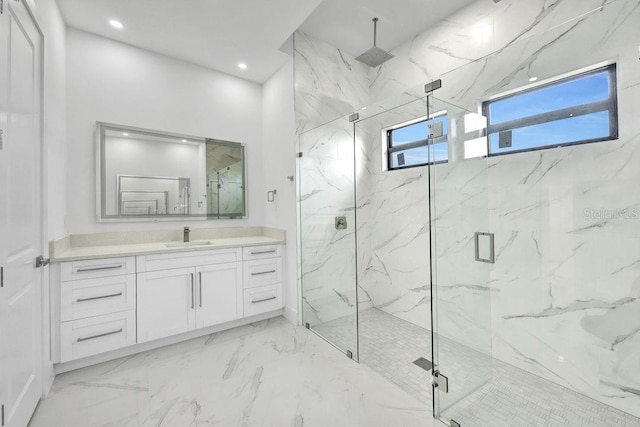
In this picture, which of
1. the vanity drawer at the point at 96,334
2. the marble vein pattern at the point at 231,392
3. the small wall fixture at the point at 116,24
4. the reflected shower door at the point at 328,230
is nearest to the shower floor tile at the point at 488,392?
the marble vein pattern at the point at 231,392

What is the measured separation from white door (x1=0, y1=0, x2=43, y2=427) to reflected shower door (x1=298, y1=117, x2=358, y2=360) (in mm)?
1955

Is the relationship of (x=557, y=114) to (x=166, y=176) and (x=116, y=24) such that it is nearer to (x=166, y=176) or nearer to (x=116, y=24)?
(x=166, y=176)

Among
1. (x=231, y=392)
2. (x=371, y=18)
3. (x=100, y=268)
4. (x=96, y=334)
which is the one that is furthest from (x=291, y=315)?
(x=371, y=18)

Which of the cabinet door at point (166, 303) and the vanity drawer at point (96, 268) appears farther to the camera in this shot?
the cabinet door at point (166, 303)

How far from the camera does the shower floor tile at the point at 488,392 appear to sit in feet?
4.97

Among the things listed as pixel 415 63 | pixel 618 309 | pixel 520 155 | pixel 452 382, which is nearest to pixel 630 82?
pixel 520 155

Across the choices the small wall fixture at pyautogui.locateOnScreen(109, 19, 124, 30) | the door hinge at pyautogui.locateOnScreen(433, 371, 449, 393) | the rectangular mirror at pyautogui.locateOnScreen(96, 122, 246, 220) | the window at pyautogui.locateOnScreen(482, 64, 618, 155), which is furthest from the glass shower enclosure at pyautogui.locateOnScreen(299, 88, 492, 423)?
the small wall fixture at pyautogui.locateOnScreen(109, 19, 124, 30)

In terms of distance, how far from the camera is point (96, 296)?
2098mm

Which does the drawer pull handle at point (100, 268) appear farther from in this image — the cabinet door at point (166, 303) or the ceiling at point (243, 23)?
the ceiling at point (243, 23)

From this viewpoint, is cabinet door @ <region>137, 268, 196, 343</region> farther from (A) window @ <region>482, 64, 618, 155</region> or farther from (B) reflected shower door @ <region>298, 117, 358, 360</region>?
(A) window @ <region>482, 64, 618, 155</region>

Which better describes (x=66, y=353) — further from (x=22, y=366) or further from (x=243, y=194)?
(x=243, y=194)

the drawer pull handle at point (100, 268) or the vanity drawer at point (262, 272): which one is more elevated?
the drawer pull handle at point (100, 268)

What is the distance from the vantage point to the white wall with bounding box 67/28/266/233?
8.05 ft

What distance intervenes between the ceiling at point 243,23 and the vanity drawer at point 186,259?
202 cm
